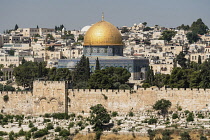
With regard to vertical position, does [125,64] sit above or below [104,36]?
below

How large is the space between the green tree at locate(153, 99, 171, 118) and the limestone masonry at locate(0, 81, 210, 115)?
403 mm

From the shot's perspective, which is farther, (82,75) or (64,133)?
(82,75)

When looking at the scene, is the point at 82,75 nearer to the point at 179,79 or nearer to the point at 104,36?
the point at 179,79

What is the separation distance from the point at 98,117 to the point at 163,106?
14.0ft

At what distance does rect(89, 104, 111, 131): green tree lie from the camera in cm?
3778

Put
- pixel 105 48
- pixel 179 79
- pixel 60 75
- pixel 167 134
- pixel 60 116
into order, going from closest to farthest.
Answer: pixel 167 134, pixel 60 116, pixel 179 79, pixel 60 75, pixel 105 48

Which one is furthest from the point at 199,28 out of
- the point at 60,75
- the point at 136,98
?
the point at 136,98

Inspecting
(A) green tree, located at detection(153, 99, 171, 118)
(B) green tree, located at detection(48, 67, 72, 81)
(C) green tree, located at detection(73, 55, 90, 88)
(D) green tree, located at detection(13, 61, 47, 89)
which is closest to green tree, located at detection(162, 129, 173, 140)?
(A) green tree, located at detection(153, 99, 171, 118)

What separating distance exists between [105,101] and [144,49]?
51.1 m

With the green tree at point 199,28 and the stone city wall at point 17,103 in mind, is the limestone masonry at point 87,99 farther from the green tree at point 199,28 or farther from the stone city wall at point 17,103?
the green tree at point 199,28

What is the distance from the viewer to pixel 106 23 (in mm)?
67500

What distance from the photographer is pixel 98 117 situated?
38.3 metres

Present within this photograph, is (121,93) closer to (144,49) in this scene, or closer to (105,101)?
(105,101)

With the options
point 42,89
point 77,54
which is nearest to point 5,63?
point 77,54
